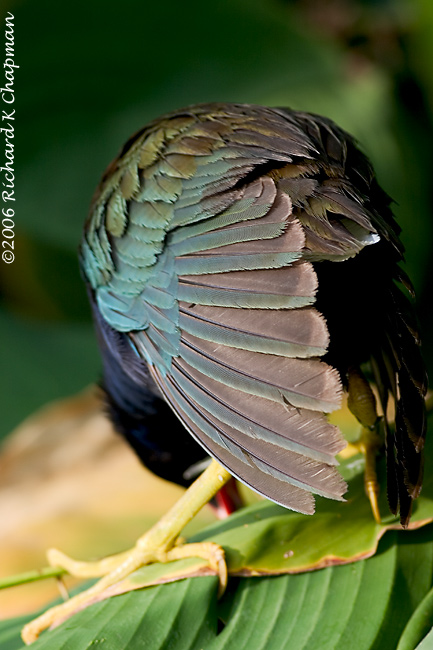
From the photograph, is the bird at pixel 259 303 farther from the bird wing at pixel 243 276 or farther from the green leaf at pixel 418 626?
the green leaf at pixel 418 626

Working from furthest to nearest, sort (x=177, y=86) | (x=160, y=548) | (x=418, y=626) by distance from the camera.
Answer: (x=177, y=86)
(x=160, y=548)
(x=418, y=626)

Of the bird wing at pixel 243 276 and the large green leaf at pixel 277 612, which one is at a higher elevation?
the bird wing at pixel 243 276

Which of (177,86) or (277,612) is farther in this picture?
(177,86)

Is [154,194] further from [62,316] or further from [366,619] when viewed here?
[62,316]

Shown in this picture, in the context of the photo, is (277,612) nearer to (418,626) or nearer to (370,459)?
(418,626)

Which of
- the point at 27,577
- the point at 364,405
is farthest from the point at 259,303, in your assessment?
the point at 27,577

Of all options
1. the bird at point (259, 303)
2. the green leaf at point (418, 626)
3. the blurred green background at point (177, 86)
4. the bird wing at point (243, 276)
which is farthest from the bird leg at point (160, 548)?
the blurred green background at point (177, 86)

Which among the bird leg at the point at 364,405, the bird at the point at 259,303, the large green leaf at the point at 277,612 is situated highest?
the bird at the point at 259,303
